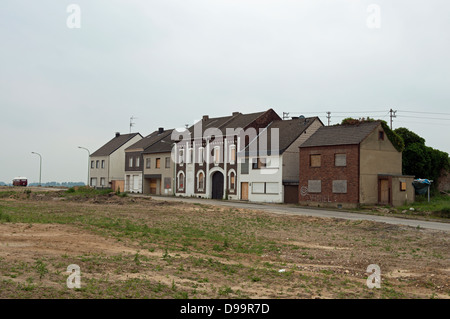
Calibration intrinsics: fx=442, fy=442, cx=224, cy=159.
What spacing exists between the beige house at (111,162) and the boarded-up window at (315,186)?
133ft

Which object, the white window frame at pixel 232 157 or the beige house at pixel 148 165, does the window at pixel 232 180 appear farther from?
the beige house at pixel 148 165

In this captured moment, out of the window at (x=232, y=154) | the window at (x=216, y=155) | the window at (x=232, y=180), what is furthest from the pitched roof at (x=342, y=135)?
the window at (x=216, y=155)

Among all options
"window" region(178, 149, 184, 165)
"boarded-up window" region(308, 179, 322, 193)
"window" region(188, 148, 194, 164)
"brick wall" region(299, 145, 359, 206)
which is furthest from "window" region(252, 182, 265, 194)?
"window" region(178, 149, 184, 165)

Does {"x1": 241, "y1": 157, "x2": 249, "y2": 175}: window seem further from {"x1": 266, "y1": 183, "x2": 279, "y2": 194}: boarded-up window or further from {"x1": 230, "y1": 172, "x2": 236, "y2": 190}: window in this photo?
{"x1": 266, "y1": 183, "x2": 279, "y2": 194}: boarded-up window

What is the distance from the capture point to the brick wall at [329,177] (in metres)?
37.0

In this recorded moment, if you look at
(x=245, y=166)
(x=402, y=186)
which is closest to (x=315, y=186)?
(x=402, y=186)

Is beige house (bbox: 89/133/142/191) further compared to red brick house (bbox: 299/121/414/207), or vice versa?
beige house (bbox: 89/133/142/191)

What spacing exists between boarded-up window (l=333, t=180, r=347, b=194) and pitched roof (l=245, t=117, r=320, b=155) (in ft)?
21.5

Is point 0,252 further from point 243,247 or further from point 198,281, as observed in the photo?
point 243,247

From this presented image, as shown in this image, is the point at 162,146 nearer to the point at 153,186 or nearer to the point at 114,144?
the point at 153,186

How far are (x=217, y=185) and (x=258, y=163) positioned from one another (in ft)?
24.3

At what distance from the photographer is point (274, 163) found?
4338 cm

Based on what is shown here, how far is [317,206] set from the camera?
3900cm

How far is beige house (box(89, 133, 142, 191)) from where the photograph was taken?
7412 cm
